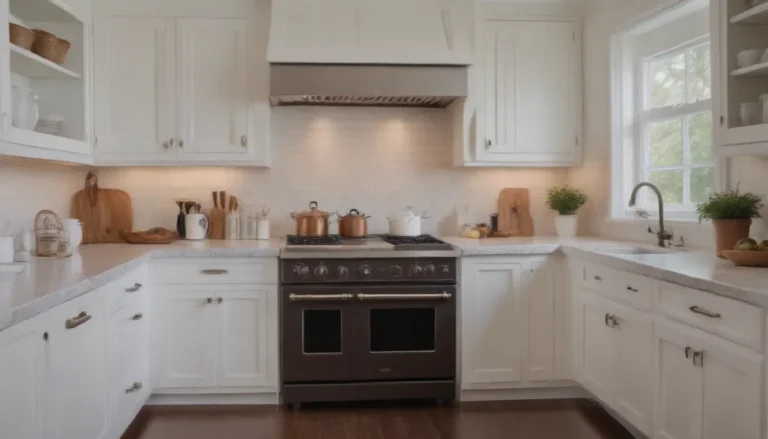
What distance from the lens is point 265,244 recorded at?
12.2ft

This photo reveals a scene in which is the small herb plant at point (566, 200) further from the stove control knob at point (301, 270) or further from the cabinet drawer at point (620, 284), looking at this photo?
the stove control knob at point (301, 270)

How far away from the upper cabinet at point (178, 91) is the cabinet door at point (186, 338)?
86 centimetres

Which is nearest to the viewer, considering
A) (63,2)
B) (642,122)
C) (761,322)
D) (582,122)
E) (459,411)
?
(761,322)

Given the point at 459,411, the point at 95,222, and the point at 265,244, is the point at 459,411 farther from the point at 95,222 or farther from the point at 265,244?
the point at 95,222

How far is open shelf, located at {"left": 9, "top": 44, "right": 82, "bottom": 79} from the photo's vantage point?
2.82m

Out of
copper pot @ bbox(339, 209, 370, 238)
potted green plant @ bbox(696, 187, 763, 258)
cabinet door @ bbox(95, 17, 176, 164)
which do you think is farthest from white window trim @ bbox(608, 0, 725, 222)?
cabinet door @ bbox(95, 17, 176, 164)

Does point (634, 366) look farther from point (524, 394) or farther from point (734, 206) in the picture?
point (524, 394)

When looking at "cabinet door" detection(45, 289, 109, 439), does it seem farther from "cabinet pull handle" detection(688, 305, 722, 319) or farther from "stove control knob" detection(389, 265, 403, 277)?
"cabinet pull handle" detection(688, 305, 722, 319)

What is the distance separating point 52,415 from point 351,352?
1728mm

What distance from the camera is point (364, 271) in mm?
3514

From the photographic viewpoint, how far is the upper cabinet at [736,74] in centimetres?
260

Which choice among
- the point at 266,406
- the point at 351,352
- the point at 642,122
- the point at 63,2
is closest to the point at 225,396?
the point at 266,406

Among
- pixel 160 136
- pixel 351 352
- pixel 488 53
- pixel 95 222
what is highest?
pixel 488 53

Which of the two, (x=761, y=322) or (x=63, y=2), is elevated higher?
(x=63, y=2)
